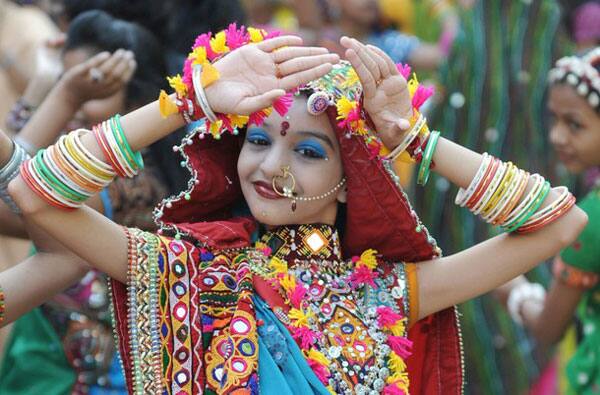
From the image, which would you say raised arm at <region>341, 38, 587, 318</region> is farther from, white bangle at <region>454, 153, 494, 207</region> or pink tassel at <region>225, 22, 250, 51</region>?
pink tassel at <region>225, 22, 250, 51</region>

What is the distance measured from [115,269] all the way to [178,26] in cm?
218

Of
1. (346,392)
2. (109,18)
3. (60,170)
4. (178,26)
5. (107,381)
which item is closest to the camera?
(60,170)

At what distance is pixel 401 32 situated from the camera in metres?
8.08

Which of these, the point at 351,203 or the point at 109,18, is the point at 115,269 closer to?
the point at 351,203

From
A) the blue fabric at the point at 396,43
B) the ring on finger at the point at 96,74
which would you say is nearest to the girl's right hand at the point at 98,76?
the ring on finger at the point at 96,74

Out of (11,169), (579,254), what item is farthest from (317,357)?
(579,254)

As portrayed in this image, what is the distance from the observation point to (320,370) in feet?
11.1

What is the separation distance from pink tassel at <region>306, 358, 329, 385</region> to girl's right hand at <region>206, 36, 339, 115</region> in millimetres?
667

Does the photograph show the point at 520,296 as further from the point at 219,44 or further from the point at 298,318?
the point at 219,44

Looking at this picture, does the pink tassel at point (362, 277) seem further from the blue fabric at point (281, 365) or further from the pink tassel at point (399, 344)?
the blue fabric at point (281, 365)

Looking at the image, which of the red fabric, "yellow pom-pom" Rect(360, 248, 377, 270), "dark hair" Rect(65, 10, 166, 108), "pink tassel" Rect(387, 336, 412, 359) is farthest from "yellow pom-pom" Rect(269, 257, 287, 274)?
"dark hair" Rect(65, 10, 166, 108)

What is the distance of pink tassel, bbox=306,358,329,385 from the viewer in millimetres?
3369

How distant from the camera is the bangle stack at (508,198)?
3426 mm

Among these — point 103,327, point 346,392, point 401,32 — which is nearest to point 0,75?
point 103,327
